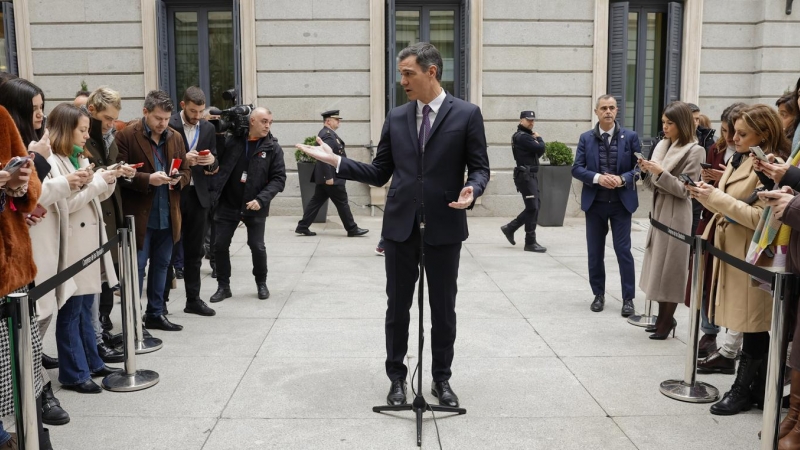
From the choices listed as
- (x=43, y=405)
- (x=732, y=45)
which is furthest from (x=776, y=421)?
(x=732, y=45)

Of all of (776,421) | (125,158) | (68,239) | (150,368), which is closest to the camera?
(776,421)

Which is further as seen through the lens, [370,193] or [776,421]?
[370,193]

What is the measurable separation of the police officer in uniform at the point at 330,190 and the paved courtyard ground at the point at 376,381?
3.10 metres

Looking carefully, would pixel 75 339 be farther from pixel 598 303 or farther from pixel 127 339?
pixel 598 303

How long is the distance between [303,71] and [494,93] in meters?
3.41

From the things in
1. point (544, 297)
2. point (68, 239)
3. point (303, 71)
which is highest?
point (303, 71)

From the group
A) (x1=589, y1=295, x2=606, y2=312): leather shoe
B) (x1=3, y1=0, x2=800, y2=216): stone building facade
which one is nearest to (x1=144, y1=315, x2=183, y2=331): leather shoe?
(x1=589, y1=295, x2=606, y2=312): leather shoe

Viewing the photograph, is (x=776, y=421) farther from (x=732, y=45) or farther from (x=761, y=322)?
(x=732, y=45)

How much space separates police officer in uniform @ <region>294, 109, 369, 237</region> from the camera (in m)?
11.5

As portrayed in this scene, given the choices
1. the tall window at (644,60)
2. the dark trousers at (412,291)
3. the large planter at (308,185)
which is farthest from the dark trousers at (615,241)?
the tall window at (644,60)

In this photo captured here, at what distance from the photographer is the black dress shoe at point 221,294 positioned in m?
7.67

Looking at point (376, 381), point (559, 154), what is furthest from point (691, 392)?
point (559, 154)

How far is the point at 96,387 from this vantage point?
16.5 ft

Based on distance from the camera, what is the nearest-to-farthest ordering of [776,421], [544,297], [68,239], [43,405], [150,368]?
[776,421]
[43,405]
[68,239]
[150,368]
[544,297]
